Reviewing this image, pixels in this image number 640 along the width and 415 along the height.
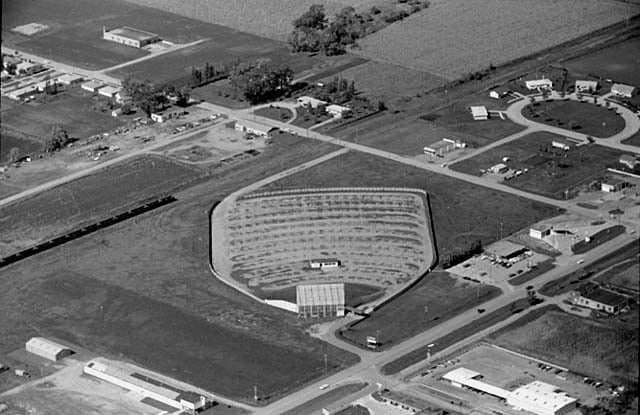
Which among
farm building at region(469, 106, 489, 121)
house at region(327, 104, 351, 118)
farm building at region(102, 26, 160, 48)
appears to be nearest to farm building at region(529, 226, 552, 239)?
farm building at region(469, 106, 489, 121)

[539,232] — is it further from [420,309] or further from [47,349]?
[47,349]

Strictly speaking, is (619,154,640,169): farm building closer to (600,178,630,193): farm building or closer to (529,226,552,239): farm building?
(600,178,630,193): farm building

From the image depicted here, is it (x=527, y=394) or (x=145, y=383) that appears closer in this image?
(x=527, y=394)

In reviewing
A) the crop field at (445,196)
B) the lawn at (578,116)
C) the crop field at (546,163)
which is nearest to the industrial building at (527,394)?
the crop field at (445,196)

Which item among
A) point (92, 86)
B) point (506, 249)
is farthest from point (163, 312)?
point (92, 86)

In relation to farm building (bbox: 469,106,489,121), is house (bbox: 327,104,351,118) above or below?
below

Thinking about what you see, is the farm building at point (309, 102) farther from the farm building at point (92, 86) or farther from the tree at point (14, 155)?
the tree at point (14, 155)

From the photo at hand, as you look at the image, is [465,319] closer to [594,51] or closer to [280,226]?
[280,226]
